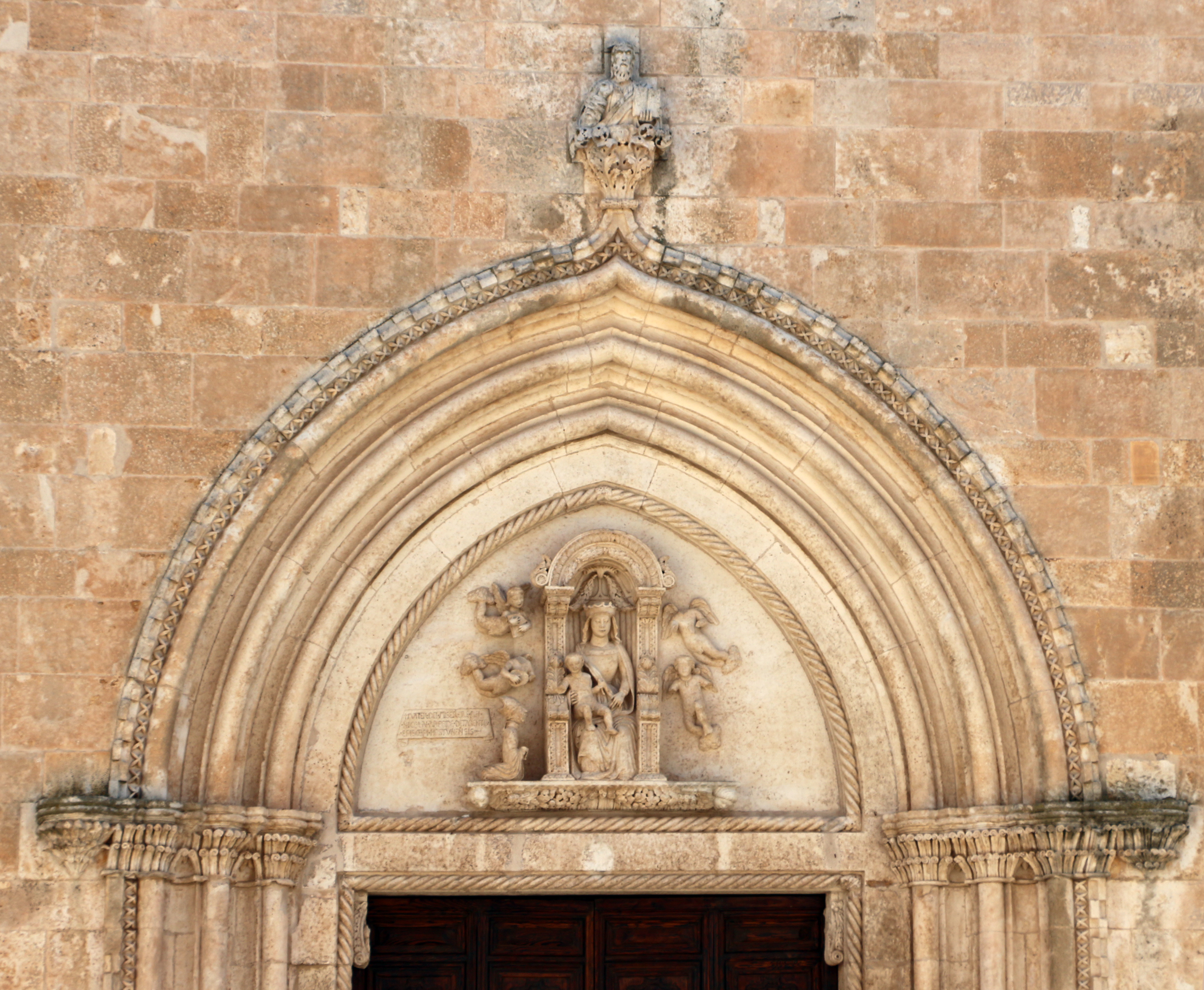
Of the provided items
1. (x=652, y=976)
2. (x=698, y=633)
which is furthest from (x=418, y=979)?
(x=698, y=633)

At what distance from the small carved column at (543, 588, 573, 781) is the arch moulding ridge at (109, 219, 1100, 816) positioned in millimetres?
994

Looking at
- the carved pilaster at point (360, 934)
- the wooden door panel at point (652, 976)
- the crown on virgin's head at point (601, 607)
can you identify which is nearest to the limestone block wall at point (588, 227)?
Result: the carved pilaster at point (360, 934)

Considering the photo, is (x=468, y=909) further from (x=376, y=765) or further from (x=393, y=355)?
(x=393, y=355)

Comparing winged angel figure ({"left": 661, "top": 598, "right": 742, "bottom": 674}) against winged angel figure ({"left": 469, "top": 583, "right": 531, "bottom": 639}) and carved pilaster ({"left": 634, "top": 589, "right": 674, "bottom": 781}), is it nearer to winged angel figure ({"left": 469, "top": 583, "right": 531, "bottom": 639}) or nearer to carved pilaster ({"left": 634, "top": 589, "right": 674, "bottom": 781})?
carved pilaster ({"left": 634, "top": 589, "right": 674, "bottom": 781})

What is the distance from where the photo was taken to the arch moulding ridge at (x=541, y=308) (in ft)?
24.1

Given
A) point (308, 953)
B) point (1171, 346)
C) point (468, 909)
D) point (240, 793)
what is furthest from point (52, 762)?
point (1171, 346)

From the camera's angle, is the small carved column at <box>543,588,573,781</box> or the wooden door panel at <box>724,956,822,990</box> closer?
the small carved column at <box>543,588,573,781</box>

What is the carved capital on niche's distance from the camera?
737cm

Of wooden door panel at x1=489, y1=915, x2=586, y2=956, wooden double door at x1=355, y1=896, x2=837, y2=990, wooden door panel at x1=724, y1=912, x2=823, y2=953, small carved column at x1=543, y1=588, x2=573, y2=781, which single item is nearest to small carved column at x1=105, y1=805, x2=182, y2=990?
wooden double door at x1=355, y1=896, x2=837, y2=990

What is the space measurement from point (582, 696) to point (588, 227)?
2.16m

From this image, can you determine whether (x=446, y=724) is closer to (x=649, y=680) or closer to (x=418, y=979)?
(x=649, y=680)

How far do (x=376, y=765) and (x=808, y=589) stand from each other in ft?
7.14

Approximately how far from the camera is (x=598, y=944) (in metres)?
7.89

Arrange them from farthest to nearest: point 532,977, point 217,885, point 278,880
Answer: point 532,977 → point 278,880 → point 217,885
